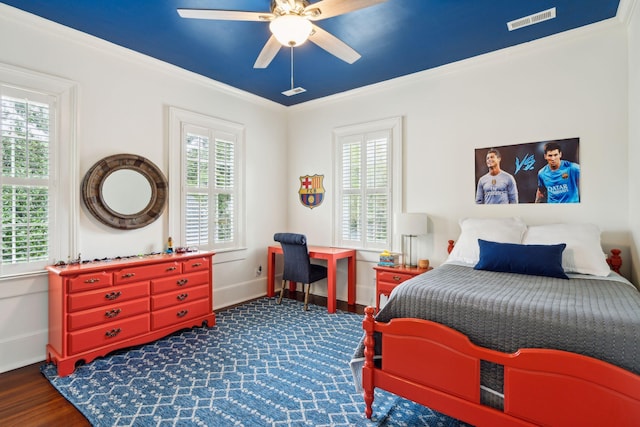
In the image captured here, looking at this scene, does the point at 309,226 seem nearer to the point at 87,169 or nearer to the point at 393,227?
the point at 393,227

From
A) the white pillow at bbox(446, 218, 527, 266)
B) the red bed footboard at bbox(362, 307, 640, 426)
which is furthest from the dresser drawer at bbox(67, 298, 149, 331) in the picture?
the white pillow at bbox(446, 218, 527, 266)

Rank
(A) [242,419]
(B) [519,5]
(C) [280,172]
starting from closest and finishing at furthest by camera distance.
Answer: (A) [242,419] < (B) [519,5] < (C) [280,172]

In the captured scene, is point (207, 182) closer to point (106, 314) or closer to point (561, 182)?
point (106, 314)

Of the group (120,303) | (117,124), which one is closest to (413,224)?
(120,303)

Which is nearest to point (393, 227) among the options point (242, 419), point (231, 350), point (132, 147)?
point (231, 350)

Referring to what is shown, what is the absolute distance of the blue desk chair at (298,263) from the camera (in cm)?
399

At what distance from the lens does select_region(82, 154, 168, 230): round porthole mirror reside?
3.09 metres

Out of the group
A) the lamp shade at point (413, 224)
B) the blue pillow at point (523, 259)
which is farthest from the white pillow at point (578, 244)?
the lamp shade at point (413, 224)

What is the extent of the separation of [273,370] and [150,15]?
2994 mm

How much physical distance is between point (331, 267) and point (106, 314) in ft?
7.63

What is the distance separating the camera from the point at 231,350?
2.96 m

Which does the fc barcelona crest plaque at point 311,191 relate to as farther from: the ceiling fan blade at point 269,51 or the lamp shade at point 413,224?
the ceiling fan blade at point 269,51

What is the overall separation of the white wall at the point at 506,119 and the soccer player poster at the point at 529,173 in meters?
0.07

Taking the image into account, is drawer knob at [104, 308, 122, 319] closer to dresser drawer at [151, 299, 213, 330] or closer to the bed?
dresser drawer at [151, 299, 213, 330]
